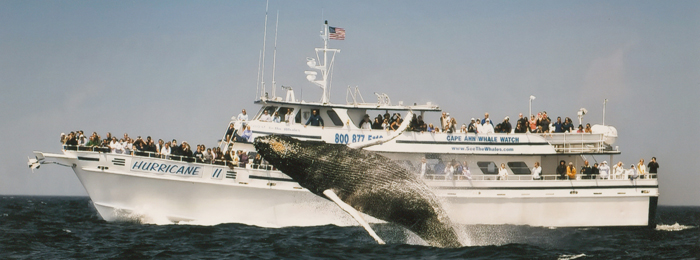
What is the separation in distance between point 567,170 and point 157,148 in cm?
1569

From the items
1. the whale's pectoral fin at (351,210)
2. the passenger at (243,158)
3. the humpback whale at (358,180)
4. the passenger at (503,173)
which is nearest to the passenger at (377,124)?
the passenger at (503,173)

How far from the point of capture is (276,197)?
84.4ft

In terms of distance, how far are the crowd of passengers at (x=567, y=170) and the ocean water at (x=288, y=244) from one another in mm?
2554

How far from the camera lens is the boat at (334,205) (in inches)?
985

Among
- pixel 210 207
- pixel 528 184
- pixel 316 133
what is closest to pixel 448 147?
pixel 528 184

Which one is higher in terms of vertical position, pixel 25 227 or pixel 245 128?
pixel 245 128

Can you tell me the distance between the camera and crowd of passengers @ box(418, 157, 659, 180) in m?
26.9

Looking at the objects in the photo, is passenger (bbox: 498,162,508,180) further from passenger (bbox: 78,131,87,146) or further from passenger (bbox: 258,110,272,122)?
passenger (bbox: 78,131,87,146)

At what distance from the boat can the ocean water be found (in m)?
1.16

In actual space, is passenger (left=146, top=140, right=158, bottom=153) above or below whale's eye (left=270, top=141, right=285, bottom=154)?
below

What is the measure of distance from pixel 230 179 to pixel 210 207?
1.26m

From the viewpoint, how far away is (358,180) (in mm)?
12922

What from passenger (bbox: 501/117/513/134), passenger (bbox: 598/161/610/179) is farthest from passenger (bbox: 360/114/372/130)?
passenger (bbox: 598/161/610/179)

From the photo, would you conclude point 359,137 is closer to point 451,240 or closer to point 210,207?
point 210,207
